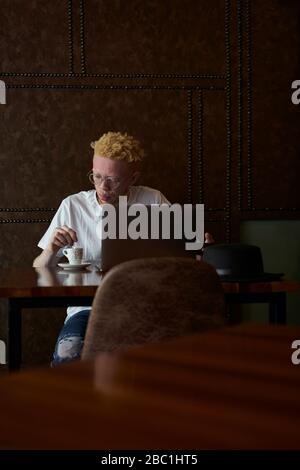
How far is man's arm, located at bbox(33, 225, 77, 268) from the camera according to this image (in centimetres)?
294

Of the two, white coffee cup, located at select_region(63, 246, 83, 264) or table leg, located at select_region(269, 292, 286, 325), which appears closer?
table leg, located at select_region(269, 292, 286, 325)

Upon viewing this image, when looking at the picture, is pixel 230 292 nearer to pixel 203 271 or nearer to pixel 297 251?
pixel 203 271

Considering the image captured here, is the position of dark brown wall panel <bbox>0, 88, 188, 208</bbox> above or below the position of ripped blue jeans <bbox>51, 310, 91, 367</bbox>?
above

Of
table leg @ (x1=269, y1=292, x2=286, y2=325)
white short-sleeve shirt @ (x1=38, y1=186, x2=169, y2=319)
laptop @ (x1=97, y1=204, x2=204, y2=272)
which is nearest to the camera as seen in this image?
table leg @ (x1=269, y1=292, x2=286, y2=325)

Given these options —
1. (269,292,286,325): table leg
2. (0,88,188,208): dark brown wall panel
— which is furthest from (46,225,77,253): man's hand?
(0,88,188,208): dark brown wall panel

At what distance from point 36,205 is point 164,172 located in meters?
0.79

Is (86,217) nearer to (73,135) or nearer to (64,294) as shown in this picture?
(73,135)

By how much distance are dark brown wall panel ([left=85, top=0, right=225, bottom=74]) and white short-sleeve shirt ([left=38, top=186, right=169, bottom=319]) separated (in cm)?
103

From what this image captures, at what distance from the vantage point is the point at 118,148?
3.56 m

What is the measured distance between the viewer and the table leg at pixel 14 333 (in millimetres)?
2430

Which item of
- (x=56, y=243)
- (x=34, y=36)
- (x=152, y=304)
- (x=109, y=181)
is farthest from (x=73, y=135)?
(x=152, y=304)

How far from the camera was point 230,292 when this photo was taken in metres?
2.44

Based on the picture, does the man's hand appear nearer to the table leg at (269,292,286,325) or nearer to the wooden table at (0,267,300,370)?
the wooden table at (0,267,300,370)

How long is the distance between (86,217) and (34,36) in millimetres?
1357
